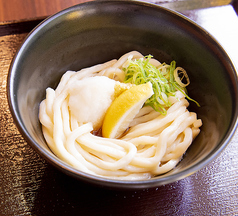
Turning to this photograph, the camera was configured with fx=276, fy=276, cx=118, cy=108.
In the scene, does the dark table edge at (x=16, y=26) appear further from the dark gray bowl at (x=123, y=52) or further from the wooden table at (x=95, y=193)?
the wooden table at (x=95, y=193)

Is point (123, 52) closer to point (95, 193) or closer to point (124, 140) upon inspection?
point (124, 140)

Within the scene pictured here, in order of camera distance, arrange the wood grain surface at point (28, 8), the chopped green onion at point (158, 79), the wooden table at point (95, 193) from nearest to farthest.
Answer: the wooden table at point (95, 193), the chopped green onion at point (158, 79), the wood grain surface at point (28, 8)

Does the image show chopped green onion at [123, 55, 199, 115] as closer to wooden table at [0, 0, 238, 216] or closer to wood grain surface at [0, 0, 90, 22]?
wooden table at [0, 0, 238, 216]

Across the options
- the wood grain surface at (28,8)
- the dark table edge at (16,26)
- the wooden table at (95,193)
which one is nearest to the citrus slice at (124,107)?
Result: the wooden table at (95,193)

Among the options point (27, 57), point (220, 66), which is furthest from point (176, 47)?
point (27, 57)

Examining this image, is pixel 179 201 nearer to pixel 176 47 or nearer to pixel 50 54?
pixel 176 47

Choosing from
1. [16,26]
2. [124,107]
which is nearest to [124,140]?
[124,107]
